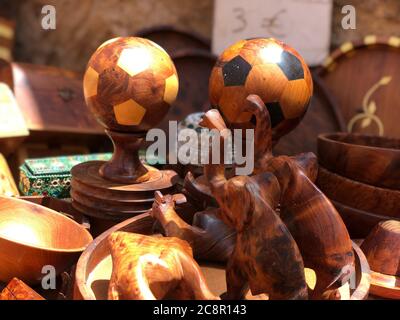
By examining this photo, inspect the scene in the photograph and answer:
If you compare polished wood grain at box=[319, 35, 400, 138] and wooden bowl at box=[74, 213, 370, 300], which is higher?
polished wood grain at box=[319, 35, 400, 138]

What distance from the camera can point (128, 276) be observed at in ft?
2.14

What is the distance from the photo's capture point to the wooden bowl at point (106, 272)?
2.35 ft

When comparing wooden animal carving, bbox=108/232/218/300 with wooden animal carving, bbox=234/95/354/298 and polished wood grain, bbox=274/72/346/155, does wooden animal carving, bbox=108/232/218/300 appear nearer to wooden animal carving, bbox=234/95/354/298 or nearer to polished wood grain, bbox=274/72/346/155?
wooden animal carving, bbox=234/95/354/298

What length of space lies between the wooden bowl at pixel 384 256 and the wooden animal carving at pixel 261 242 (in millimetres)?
389

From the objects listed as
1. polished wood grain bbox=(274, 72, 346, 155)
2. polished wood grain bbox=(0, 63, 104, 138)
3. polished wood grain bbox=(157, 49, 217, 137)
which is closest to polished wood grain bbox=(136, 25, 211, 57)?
polished wood grain bbox=(157, 49, 217, 137)

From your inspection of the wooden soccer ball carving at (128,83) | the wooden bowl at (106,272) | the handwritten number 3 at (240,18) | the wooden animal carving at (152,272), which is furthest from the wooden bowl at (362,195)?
the handwritten number 3 at (240,18)

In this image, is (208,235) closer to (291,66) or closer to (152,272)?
(152,272)

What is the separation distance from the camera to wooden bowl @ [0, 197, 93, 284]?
3.00ft

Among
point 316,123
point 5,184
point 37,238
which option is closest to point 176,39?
point 316,123

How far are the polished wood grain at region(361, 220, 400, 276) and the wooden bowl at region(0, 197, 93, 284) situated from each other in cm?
67

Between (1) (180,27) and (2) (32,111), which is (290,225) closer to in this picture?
(2) (32,111)

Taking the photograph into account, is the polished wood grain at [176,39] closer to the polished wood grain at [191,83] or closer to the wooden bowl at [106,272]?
the polished wood grain at [191,83]
